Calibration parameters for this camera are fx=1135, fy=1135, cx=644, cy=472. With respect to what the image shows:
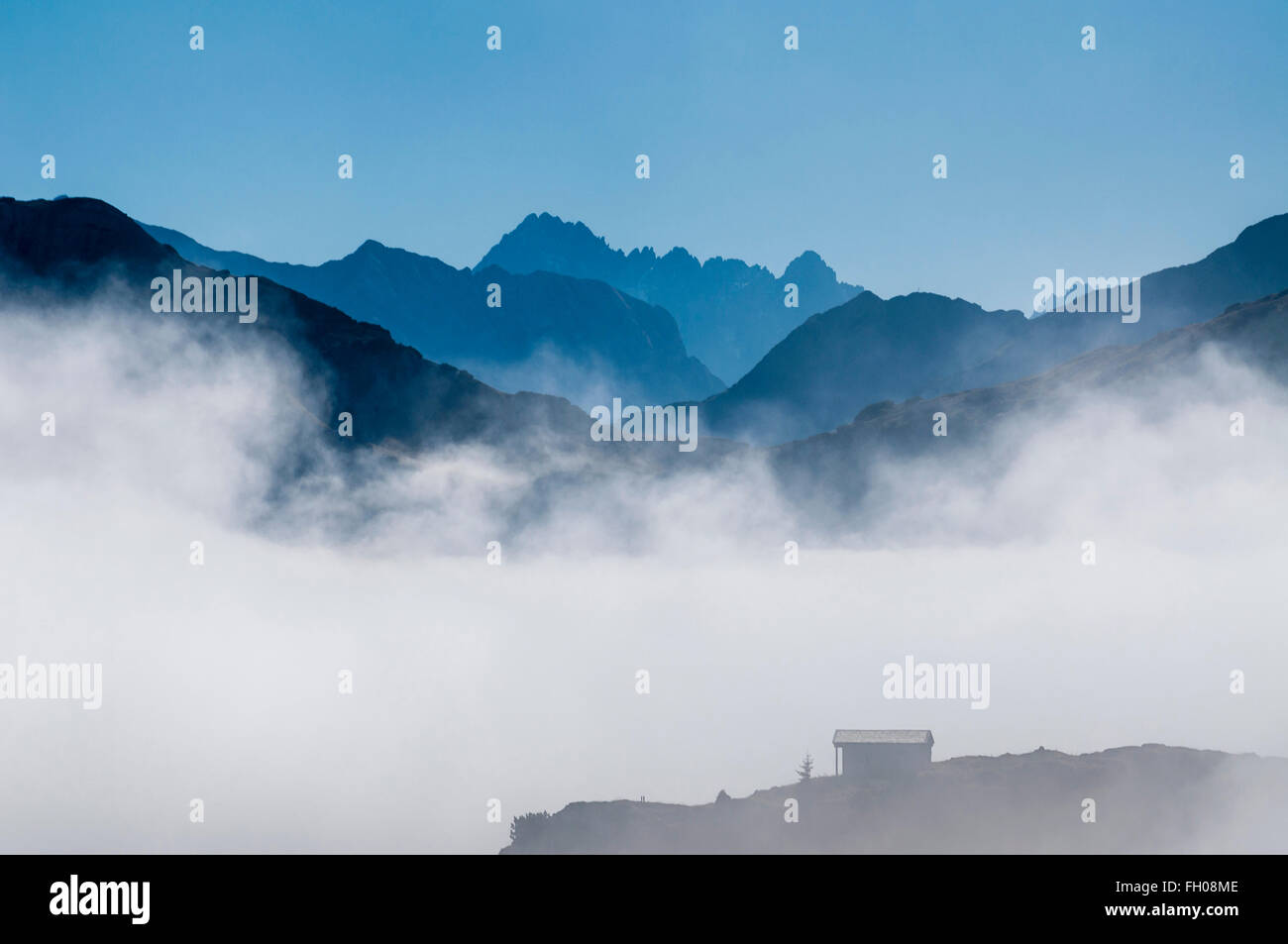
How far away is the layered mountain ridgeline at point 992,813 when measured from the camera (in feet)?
326

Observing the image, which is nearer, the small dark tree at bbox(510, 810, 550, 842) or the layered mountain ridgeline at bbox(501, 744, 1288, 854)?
the layered mountain ridgeline at bbox(501, 744, 1288, 854)

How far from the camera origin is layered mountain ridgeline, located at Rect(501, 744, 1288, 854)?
326 ft

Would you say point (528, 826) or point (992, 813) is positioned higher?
point (992, 813)

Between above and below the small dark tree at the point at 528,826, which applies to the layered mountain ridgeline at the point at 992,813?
above

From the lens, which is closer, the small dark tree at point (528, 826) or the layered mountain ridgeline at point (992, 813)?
the layered mountain ridgeline at point (992, 813)

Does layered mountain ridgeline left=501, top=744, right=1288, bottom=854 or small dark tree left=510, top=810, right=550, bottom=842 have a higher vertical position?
layered mountain ridgeline left=501, top=744, right=1288, bottom=854

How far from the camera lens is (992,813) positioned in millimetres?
102938

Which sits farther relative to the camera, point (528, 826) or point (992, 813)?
point (528, 826)
